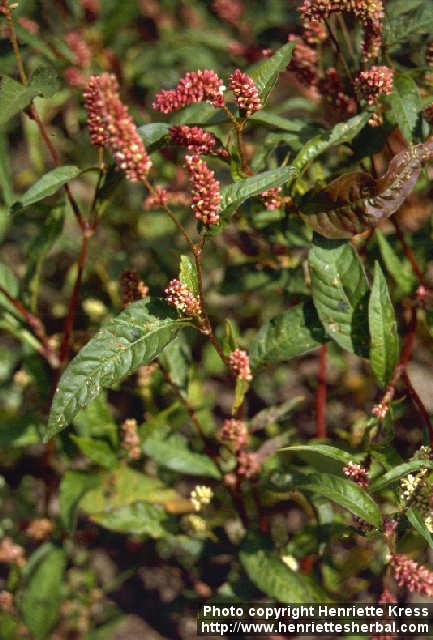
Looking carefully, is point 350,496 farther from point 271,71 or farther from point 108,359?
point 271,71

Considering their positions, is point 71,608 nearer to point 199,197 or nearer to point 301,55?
point 199,197

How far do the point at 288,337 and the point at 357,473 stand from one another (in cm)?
51

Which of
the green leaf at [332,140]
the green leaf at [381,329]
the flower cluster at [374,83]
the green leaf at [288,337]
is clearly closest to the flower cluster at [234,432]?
the green leaf at [288,337]

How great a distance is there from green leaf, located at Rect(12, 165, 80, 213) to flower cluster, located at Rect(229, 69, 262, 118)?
556 millimetres

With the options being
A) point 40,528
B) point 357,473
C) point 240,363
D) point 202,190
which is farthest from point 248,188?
point 40,528

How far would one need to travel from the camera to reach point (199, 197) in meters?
1.56

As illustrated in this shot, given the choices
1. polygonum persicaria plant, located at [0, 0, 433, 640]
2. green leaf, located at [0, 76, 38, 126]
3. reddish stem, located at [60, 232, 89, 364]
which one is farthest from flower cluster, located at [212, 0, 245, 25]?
green leaf, located at [0, 76, 38, 126]

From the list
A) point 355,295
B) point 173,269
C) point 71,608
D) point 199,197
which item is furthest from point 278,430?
point 199,197

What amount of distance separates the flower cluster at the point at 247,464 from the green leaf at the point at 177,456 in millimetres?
155

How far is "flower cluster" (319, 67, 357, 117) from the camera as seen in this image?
2.06 m

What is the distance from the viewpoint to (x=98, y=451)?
7.54 feet

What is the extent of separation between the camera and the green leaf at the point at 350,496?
1641 mm

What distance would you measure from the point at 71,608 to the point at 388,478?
1754 mm

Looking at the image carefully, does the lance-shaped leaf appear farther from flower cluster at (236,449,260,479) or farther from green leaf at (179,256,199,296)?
flower cluster at (236,449,260,479)
